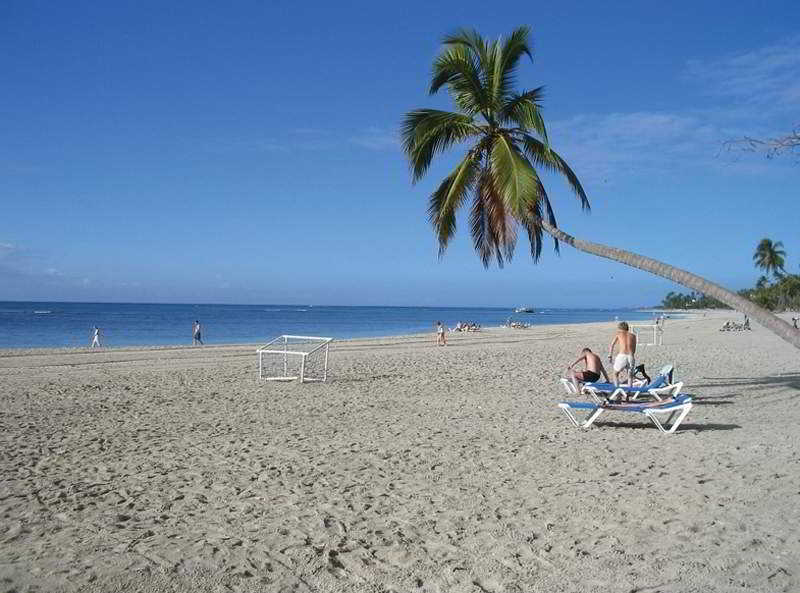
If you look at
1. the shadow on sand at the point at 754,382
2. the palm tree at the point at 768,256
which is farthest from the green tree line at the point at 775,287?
the shadow on sand at the point at 754,382

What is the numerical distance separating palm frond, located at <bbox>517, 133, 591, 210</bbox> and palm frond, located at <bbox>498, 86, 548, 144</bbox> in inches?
13.9

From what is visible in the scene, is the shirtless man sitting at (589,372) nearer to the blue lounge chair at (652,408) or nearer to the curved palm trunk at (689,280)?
the blue lounge chair at (652,408)

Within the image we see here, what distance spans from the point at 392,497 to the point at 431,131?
7.63 metres

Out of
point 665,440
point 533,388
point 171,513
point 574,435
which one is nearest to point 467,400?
point 533,388

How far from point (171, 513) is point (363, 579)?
191 centimetres

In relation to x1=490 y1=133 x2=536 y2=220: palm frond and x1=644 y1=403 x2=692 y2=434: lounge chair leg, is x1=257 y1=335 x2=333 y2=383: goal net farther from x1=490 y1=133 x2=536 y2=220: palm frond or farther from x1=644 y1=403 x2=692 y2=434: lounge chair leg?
x1=644 y1=403 x2=692 y2=434: lounge chair leg

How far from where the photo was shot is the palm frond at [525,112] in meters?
10.4

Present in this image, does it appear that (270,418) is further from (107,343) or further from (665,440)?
(107,343)

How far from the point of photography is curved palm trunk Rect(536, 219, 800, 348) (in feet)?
14.4

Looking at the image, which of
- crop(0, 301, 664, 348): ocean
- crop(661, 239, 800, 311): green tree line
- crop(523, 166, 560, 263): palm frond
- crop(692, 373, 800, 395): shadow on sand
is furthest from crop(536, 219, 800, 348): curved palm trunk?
crop(661, 239, 800, 311): green tree line

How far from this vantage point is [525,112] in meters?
10.7

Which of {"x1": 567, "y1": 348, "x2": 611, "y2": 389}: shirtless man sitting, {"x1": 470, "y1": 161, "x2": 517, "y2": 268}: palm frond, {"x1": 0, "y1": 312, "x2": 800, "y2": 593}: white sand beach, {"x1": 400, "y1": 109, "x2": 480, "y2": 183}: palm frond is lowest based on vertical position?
{"x1": 0, "y1": 312, "x2": 800, "y2": 593}: white sand beach

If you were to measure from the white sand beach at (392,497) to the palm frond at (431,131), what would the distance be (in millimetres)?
4586

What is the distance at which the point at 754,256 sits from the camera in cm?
7769
